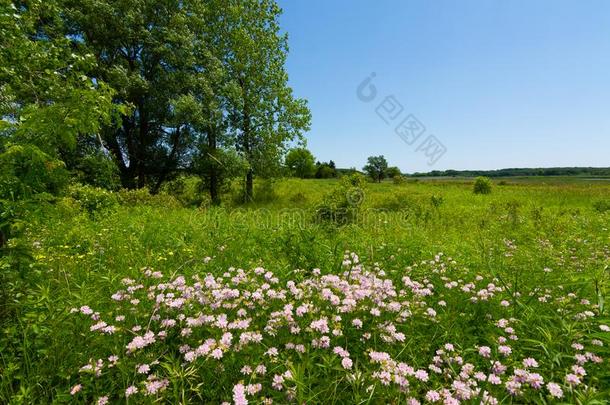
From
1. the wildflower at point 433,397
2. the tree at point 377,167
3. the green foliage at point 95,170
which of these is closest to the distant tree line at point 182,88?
the green foliage at point 95,170

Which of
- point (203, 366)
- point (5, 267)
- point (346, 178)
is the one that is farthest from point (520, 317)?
point (346, 178)

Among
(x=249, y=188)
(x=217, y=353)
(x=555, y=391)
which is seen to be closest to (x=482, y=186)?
(x=249, y=188)

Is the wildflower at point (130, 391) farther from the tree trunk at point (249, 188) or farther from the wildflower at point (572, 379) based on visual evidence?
the tree trunk at point (249, 188)

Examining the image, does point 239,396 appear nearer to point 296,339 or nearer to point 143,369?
point 296,339

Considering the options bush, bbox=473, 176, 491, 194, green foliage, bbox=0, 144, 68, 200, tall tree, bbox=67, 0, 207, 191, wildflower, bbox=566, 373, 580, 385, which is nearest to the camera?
wildflower, bbox=566, 373, 580, 385

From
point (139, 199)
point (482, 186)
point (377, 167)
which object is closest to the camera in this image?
point (139, 199)

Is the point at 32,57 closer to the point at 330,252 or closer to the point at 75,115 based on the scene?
the point at 75,115

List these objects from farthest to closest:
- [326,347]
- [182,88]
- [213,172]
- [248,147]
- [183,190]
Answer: [183,190] < [248,147] < [213,172] < [182,88] < [326,347]

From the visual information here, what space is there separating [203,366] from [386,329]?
1333mm

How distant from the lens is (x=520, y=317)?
2.83 meters

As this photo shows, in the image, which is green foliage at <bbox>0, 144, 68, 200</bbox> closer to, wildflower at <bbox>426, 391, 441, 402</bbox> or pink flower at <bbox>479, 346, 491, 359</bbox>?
wildflower at <bbox>426, 391, 441, 402</bbox>

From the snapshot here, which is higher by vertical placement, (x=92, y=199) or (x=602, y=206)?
(x=92, y=199)

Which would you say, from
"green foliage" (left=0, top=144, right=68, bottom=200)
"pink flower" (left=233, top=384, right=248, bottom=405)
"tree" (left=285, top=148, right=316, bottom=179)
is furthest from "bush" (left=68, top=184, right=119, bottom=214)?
"tree" (left=285, top=148, right=316, bottom=179)

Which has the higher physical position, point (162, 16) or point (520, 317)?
point (162, 16)
